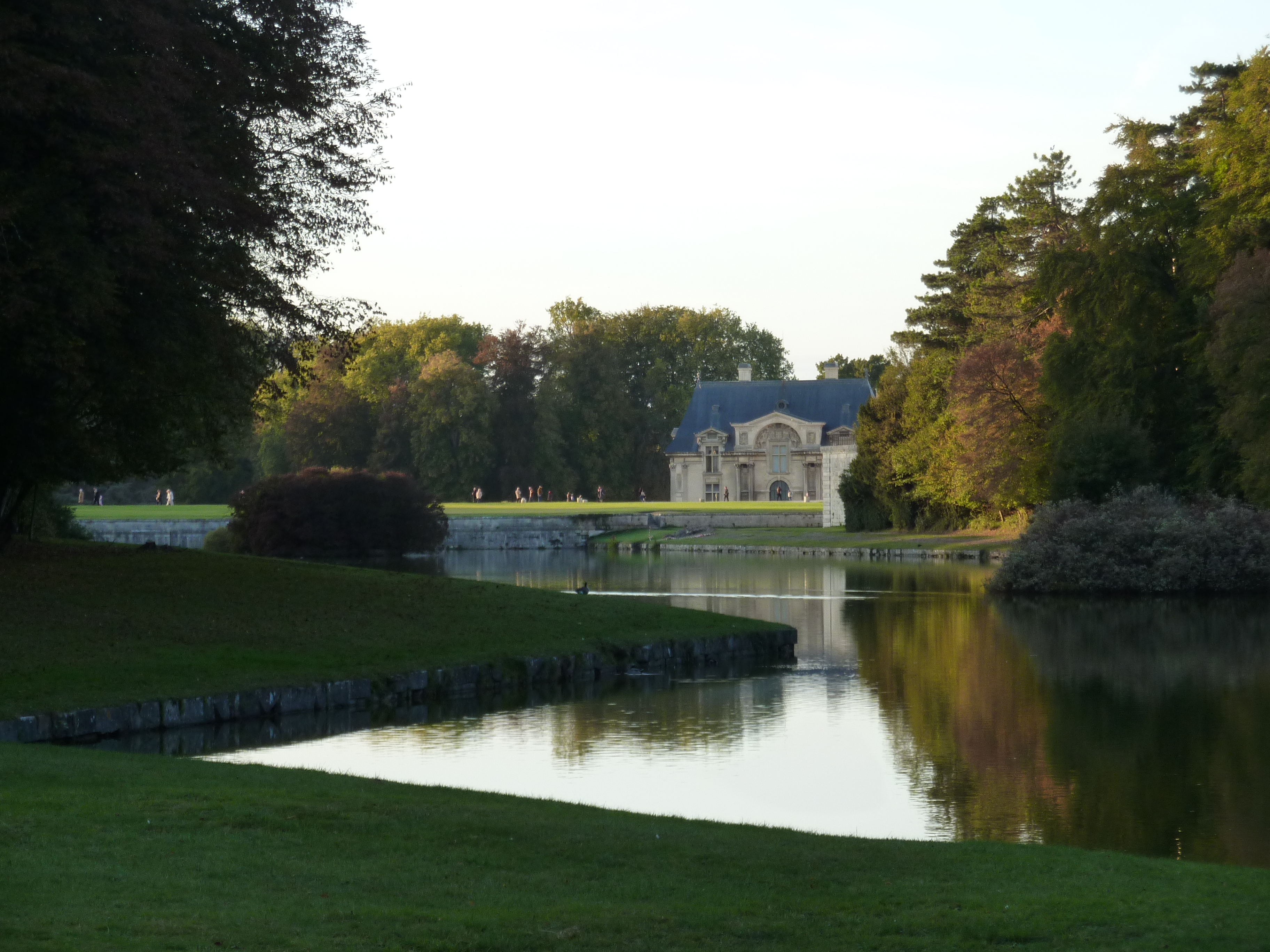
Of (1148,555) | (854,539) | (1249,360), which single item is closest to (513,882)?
(1148,555)

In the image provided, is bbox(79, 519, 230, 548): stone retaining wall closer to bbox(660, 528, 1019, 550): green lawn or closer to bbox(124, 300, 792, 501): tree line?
bbox(124, 300, 792, 501): tree line

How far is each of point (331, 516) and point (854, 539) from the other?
17.6 meters

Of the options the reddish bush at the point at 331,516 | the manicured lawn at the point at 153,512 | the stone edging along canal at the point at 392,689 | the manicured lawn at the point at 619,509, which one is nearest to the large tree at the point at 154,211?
the stone edging along canal at the point at 392,689

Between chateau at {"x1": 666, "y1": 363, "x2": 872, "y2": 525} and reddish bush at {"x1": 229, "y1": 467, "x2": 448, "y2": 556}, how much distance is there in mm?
38739

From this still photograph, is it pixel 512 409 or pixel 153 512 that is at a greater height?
pixel 512 409

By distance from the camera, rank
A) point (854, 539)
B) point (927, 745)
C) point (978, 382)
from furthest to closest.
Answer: point (854, 539) < point (978, 382) < point (927, 745)

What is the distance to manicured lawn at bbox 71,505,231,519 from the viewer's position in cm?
5738

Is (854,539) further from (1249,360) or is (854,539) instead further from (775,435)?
(775,435)

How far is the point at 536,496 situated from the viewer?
268 ft

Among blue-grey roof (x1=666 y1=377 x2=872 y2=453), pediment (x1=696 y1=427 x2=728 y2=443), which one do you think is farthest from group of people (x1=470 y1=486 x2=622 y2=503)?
blue-grey roof (x1=666 y1=377 x2=872 y2=453)

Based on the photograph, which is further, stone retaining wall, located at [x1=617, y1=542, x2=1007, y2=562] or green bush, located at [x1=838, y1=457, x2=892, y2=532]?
green bush, located at [x1=838, y1=457, x2=892, y2=532]

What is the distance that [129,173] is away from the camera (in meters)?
14.6

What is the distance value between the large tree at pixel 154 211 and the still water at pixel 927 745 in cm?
517

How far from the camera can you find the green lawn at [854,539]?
44.2 metres
